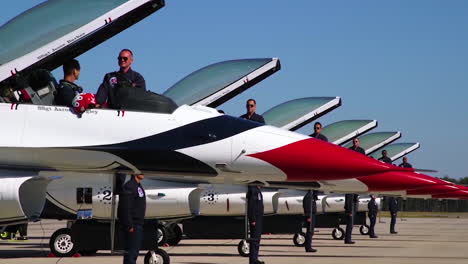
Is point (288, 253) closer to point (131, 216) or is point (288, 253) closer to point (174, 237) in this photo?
point (174, 237)

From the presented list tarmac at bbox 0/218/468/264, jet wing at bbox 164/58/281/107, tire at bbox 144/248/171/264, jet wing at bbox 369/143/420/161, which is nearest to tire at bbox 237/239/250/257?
tarmac at bbox 0/218/468/264

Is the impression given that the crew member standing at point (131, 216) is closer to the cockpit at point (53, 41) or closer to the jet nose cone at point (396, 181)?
the cockpit at point (53, 41)

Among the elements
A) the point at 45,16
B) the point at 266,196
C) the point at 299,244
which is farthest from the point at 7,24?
the point at 299,244

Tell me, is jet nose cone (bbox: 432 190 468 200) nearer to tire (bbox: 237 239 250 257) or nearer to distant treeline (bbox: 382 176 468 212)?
tire (bbox: 237 239 250 257)

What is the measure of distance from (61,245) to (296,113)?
5834 millimetres

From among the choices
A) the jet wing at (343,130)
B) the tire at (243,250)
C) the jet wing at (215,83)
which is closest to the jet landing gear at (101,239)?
the jet wing at (215,83)

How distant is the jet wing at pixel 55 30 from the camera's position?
9.77 metres

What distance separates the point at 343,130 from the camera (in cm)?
2131

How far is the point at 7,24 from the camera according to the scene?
9.98 m

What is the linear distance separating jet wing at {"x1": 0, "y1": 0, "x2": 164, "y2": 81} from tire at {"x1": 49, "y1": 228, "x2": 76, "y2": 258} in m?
4.67

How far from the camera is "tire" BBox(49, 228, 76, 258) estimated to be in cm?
1421

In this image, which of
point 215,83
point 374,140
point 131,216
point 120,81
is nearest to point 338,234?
point 374,140

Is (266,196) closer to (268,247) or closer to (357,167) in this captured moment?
(268,247)

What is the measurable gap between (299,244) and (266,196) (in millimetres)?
1573
